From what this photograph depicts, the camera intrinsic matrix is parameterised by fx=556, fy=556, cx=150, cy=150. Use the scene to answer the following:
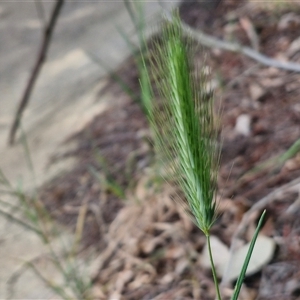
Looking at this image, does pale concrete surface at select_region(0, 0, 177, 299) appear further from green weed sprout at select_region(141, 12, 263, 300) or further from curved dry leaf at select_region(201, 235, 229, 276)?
green weed sprout at select_region(141, 12, 263, 300)

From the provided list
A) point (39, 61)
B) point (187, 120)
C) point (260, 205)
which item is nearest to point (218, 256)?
point (260, 205)

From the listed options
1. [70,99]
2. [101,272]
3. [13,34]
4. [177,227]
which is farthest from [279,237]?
[13,34]

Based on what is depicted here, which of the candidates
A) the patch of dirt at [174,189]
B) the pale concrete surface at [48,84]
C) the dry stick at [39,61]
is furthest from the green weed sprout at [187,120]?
the dry stick at [39,61]

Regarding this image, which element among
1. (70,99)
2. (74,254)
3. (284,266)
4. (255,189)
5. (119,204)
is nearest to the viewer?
(284,266)

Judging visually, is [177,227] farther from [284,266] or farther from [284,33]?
[284,33]

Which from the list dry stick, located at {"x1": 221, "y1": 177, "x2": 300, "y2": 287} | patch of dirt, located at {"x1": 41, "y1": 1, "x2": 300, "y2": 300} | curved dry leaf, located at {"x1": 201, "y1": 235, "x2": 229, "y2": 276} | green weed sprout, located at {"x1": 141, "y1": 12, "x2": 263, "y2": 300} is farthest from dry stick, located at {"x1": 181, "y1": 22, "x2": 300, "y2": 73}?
green weed sprout, located at {"x1": 141, "y1": 12, "x2": 263, "y2": 300}

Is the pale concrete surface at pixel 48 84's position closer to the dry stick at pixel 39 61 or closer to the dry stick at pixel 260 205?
the dry stick at pixel 39 61

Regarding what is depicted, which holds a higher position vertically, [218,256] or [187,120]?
[218,256]

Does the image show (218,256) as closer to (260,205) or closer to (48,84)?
(260,205)
